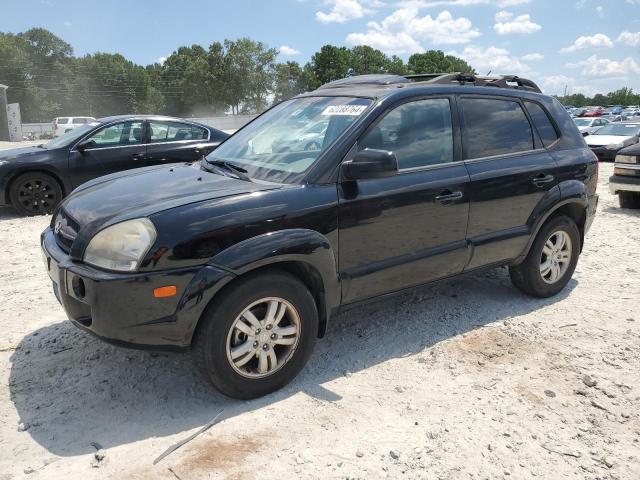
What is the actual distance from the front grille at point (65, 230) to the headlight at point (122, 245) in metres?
0.26

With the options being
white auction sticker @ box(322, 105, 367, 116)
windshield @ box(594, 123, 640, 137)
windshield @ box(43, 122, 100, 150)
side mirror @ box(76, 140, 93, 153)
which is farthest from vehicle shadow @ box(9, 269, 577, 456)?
windshield @ box(594, 123, 640, 137)

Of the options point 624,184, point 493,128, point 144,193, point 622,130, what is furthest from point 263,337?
point 622,130

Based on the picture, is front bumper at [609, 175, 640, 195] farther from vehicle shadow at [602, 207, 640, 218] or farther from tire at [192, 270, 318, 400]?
tire at [192, 270, 318, 400]

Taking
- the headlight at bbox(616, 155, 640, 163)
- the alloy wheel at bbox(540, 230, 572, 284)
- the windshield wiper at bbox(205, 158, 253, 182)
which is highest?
the windshield wiper at bbox(205, 158, 253, 182)

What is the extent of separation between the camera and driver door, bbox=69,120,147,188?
8.09 m

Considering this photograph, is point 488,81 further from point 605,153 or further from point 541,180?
point 605,153

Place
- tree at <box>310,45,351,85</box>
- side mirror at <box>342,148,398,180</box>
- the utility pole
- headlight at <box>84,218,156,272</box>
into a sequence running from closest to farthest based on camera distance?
headlight at <box>84,218,156,272</box>
side mirror at <box>342,148,398,180</box>
the utility pole
tree at <box>310,45,351,85</box>

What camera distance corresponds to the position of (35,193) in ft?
26.2

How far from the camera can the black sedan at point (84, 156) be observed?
7.88 metres

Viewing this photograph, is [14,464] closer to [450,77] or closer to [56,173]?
[450,77]

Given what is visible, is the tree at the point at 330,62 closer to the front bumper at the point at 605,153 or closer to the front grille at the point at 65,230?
the front bumper at the point at 605,153

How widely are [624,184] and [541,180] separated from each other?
18.3 feet

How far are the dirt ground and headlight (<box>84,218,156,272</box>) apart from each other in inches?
34.9

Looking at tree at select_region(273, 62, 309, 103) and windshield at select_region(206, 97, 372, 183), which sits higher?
tree at select_region(273, 62, 309, 103)
